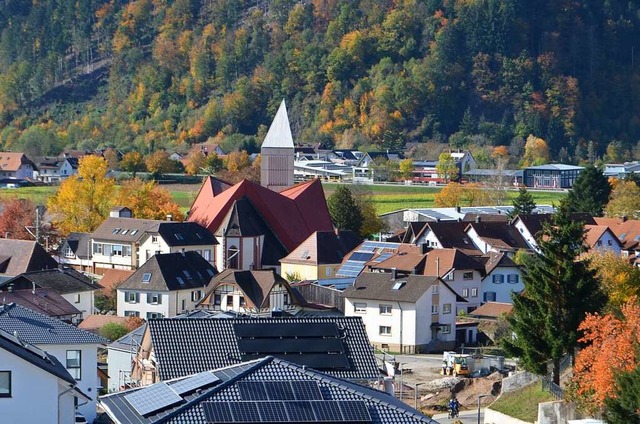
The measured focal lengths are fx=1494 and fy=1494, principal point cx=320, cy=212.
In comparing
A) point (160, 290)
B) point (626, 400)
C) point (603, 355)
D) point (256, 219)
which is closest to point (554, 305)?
point (603, 355)

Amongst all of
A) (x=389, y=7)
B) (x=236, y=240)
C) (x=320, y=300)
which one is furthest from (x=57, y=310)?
(x=389, y=7)

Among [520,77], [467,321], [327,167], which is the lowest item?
[467,321]

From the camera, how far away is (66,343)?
24.3m

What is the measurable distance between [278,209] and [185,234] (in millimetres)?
6472

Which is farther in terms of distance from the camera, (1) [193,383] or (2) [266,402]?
(1) [193,383]

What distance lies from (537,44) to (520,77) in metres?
9.81

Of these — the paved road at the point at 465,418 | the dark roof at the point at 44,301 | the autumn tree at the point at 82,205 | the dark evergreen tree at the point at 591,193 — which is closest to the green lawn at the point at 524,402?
the paved road at the point at 465,418

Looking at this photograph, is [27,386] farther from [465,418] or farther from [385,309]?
[385,309]

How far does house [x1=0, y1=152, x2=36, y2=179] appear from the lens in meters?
109

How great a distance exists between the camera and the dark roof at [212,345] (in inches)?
862

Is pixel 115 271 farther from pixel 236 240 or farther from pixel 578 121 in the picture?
pixel 578 121

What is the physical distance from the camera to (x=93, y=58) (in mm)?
173625

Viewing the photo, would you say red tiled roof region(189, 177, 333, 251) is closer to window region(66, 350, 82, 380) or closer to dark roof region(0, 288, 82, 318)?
dark roof region(0, 288, 82, 318)

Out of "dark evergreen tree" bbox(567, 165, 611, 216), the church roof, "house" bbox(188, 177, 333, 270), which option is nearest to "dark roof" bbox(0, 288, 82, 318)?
"house" bbox(188, 177, 333, 270)
